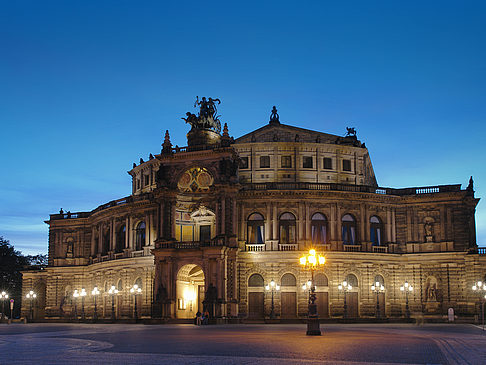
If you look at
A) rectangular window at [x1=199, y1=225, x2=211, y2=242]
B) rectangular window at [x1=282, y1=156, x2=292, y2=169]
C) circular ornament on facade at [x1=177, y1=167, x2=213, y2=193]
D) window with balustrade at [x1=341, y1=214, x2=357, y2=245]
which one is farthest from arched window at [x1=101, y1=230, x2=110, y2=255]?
window with balustrade at [x1=341, y1=214, x2=357, y2=245]

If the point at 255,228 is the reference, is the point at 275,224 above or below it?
above

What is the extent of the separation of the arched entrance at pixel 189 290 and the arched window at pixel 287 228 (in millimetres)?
9516

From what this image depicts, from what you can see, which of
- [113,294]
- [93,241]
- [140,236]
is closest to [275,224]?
[140,236]

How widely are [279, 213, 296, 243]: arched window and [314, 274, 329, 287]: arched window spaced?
4897 millimetres

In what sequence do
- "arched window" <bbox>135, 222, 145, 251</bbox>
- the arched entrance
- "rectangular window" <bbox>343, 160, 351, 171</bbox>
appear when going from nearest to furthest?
1. the arched entrance
2. "arched window" <bbox>135, 222, 145, 251</bbox>
3. "rectangular window" <bbox>343, 160, 351, 171</bbox>

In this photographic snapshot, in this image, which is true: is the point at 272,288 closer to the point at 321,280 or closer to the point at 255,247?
the point at 255,247

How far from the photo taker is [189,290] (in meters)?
68.5

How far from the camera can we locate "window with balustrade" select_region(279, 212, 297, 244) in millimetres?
67750

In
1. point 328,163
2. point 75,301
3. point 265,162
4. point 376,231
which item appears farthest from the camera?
point 75,301

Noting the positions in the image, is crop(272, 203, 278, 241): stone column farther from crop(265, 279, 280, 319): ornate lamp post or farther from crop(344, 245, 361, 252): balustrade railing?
crop(344, 245, 361, 252): balustrade railing

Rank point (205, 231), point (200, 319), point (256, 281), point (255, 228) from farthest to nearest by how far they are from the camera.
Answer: point (205, 231), point (255, 228), point (256, 281), point (200, 319)

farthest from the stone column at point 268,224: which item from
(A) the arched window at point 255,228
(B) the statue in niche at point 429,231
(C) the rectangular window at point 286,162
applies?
(B) the statue in niche at point 429,231

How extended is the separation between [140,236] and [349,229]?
79.1 feet

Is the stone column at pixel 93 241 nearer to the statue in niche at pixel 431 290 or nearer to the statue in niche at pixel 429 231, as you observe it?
the statue in niche at pixel 429 231
